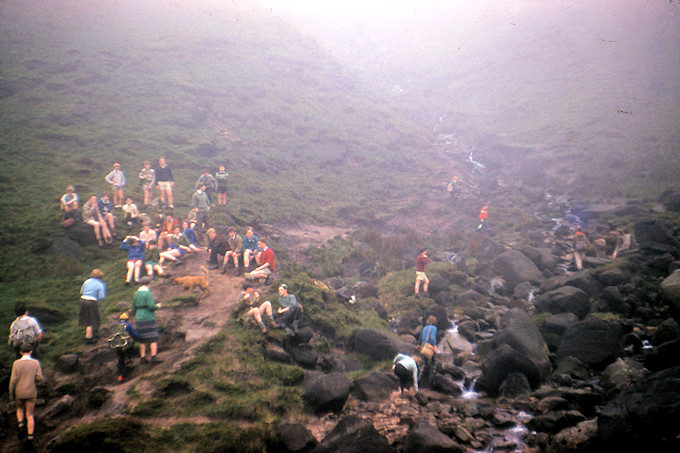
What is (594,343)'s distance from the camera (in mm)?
10195

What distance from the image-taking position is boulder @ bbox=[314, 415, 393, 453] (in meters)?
6.41

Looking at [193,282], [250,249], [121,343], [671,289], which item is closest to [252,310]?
[193,282]

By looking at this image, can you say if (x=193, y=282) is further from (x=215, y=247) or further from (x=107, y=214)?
(x=107, y=214)

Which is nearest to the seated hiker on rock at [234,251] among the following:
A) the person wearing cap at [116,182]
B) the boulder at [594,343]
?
the person wearing cap at [116,182]

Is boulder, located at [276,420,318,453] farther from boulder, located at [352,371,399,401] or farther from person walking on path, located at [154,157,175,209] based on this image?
person walking on path, located at [154,157,175,209]

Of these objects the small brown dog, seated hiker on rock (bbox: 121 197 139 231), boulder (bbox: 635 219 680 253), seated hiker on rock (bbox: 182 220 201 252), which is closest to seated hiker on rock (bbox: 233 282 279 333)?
the small brown dog

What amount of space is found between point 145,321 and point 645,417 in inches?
440

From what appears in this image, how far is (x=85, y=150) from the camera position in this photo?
24.4 meters

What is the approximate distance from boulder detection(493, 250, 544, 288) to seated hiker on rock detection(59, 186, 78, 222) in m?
22.2

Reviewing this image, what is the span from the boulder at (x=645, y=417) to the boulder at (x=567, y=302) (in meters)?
7.74

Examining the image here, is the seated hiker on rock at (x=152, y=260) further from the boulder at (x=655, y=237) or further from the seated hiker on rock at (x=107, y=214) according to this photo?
the boulder at (x=655, y=237)

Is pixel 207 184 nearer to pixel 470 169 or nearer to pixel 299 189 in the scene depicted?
pixel 299 189

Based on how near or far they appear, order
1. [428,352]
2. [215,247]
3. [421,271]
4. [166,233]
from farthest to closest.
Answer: [421,271] → [166,233] → [215,247] → [428,352]

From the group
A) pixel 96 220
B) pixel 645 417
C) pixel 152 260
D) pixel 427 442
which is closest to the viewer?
pixel 645 417
